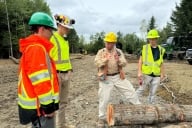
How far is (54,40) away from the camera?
594 cm

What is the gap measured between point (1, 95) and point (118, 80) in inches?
211

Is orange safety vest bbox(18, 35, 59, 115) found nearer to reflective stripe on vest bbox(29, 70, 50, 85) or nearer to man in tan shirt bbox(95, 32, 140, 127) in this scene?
reflective stripe on vest bbox(29, 70, 50, 85)

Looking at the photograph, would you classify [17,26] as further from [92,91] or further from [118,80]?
[118,80]

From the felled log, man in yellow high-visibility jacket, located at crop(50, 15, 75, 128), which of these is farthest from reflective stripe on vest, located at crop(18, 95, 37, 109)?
the felled log

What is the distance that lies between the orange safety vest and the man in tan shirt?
3.05 m

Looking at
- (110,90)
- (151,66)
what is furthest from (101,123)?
(151,66)

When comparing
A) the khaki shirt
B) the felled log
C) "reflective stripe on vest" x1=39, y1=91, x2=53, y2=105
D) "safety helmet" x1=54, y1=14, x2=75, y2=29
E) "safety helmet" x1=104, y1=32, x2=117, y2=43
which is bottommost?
the felled log

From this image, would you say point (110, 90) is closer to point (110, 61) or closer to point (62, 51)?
point (110, 61)

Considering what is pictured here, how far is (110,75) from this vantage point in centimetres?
695

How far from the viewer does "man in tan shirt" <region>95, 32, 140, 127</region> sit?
270 inches

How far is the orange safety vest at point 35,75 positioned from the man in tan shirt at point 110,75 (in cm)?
305

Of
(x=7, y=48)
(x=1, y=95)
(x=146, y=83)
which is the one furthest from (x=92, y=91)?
(x=7, y=48)

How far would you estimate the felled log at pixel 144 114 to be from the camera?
20.7 feet

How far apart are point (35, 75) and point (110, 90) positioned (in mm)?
3380
